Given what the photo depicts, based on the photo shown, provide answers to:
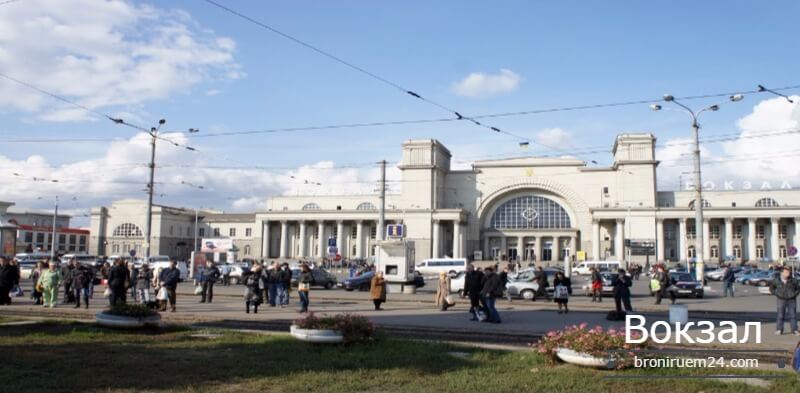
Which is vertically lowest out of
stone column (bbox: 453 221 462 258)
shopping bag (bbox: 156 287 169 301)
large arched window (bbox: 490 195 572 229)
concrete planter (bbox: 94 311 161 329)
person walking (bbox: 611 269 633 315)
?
concrete planter (bbox: 94 311 161 329)

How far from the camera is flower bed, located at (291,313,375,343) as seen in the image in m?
12.5

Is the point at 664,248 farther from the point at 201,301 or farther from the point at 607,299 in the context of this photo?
the point at 201,301

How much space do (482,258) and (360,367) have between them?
86393 millimetres

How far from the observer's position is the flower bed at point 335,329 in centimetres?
1251

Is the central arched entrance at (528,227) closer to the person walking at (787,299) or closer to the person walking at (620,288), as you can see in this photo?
the person walking at (620,288)

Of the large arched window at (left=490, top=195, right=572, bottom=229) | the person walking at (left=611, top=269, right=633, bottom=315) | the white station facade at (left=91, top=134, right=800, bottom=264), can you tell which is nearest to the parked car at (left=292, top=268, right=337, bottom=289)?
the person walking at (left=611, top=269, right=633, bottom=315)

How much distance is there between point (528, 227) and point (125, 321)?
85.9m

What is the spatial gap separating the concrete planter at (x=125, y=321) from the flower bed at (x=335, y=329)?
4.26 m

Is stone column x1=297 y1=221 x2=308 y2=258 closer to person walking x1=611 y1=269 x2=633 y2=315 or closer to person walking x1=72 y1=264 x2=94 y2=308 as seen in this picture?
person walking x1=72 y1=264 x2=94 y2=308

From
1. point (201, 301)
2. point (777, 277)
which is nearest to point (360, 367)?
point (777, 277)

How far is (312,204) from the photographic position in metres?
106

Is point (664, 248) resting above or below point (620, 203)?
below

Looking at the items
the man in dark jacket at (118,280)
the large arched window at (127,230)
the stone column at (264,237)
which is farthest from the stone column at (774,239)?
the large arched window at (127,230)

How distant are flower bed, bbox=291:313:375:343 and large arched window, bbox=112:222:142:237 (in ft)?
345
